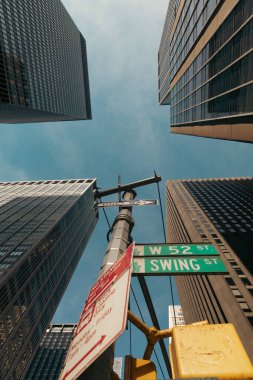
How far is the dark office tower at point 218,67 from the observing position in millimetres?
22875

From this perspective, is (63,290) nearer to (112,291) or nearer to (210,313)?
(210,313)

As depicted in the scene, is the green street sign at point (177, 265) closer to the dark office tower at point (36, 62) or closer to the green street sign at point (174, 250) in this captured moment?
the green street sign at point (174, 250)

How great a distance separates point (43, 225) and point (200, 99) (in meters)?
87.4

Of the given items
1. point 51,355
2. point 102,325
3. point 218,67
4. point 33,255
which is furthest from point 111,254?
point 51,355

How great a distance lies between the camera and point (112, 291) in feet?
11.3

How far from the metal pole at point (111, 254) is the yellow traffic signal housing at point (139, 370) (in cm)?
35

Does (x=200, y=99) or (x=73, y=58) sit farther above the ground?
(x=73, y=58)

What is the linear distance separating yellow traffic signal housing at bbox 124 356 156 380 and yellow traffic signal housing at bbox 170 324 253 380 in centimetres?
47

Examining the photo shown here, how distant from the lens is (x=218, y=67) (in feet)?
103

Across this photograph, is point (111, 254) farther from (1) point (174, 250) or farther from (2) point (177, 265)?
(1) point (174, 250)

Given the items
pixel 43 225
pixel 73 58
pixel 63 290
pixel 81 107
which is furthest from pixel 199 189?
pixel 73 58

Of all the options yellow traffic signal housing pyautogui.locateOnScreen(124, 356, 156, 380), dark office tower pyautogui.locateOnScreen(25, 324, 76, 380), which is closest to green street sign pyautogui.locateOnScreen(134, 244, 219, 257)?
yellow traffic signal housing pyautogui.locateOnScreen(124, 356, 156, 380)

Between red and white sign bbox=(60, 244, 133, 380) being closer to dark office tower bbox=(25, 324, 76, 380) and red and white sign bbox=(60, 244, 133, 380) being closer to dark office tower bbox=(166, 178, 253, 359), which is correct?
dark office tower bbox=(166, 178, 253, 359)

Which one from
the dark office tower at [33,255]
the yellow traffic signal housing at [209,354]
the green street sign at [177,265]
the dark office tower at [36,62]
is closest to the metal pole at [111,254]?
the green street sign at [177,265]
